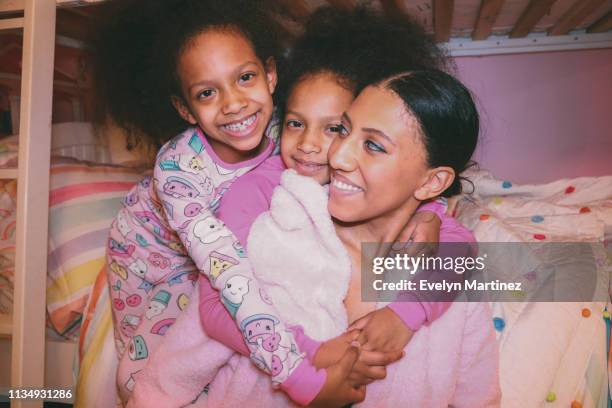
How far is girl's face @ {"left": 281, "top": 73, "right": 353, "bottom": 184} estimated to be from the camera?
98 cm

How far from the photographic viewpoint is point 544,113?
206 cm

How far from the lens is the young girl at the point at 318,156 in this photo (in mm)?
860

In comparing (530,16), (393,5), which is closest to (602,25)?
(530,16)

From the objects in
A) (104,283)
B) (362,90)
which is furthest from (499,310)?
(104,283)

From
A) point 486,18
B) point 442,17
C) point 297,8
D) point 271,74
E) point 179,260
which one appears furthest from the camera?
point 486,18

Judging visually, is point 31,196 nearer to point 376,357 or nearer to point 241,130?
point 241,130

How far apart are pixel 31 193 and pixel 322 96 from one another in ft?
2.48

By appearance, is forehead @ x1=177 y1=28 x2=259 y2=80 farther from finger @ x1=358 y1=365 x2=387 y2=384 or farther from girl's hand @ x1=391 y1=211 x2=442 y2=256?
finger @ x1=358 y1=365 x2=387 y2=384

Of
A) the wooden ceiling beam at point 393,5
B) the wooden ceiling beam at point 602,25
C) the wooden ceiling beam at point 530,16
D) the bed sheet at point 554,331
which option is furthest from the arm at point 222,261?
the wooden ceiling beam at point 602,25

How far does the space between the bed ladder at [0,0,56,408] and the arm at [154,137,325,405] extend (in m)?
0.37

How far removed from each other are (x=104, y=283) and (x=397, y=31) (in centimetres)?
105

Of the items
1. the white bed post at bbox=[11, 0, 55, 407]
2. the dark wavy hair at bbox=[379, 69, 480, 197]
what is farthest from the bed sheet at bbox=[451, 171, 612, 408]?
the white bed post at bbox=[11, 0, 55, 407]

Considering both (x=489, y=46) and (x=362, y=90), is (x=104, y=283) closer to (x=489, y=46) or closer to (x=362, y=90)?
(x=362, y=90)

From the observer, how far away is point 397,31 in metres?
1.08
